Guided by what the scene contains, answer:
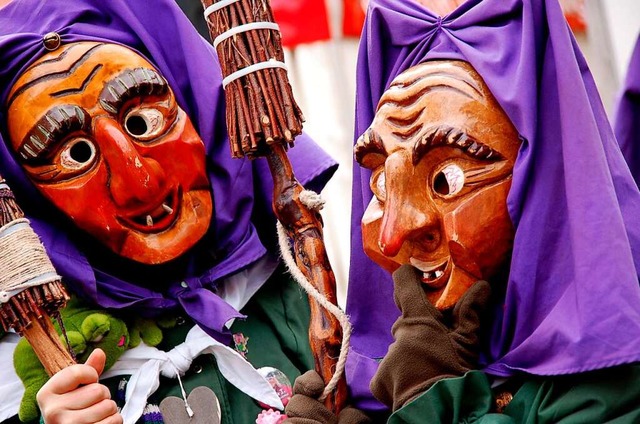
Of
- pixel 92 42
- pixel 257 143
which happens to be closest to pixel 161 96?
pixel 92 42

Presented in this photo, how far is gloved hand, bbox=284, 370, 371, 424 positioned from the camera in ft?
6.79

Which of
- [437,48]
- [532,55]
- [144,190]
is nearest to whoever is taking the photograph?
[532,55]

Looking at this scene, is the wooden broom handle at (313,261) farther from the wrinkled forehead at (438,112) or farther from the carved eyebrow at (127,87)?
the carved eyebrow at (127,87)

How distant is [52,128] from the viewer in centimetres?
247

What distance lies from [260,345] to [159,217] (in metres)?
0.43

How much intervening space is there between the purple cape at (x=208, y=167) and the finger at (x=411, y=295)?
0.66 m

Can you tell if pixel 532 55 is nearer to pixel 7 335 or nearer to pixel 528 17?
pixel 528 17

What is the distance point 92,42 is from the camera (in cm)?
259

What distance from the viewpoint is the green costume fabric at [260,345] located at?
2557 mm

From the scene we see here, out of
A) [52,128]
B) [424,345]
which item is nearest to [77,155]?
[52,128]

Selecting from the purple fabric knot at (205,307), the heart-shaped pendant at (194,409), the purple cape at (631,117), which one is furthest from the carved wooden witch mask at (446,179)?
the purple cape at (631,117)

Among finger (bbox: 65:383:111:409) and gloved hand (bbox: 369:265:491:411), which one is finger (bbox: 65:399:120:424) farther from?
gloved hand (bbox: 369:265:491:411)

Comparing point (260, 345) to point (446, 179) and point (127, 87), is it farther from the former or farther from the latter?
point (446, 179)

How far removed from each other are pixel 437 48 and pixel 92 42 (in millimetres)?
973
